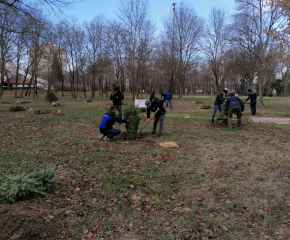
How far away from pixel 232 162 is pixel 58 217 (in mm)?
4265

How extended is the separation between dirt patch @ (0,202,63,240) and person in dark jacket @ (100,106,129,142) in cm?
417

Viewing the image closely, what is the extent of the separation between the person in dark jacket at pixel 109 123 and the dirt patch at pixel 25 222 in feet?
13.7

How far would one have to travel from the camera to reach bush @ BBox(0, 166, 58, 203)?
3.33 meters

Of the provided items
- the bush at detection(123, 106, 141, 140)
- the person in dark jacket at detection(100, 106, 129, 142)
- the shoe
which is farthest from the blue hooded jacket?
the bush at detection(123, 106, 141, 140)

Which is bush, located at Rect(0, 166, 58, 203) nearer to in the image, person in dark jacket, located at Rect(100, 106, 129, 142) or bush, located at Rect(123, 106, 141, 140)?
person in dark jacket, located at Rect(100, 106, 129, 142)

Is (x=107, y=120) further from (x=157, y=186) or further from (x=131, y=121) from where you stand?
(x=157, y=186)

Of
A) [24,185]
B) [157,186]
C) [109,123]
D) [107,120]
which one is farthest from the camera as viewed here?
[109,123]

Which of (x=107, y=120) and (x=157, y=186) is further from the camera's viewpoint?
(x=107, y=120)

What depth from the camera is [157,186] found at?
4500 mm

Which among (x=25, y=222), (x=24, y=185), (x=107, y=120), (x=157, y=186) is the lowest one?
(x=157, y=186)

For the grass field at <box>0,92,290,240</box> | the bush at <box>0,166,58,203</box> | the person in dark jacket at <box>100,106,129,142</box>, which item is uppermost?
the person in dark jacket at <box>100,106,129,142</box>

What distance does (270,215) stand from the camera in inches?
138

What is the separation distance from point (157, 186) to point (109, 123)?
3408 mm

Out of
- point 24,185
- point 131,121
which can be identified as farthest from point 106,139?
point 24,185
